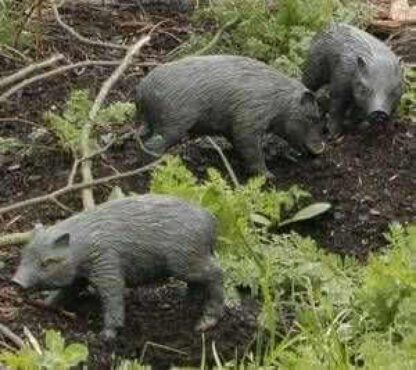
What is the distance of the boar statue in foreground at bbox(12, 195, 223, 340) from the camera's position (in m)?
4.71

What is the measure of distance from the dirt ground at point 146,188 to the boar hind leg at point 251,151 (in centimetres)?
9

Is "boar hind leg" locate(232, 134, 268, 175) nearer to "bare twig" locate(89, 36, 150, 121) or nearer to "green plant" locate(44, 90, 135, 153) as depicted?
"green plant" locate(44, 90, 135, 153)

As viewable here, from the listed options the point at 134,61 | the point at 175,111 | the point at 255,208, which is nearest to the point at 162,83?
the point at 175,111

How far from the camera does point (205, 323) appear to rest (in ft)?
16.1

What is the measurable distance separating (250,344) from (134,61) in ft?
9.95

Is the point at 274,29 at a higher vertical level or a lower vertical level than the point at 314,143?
higher

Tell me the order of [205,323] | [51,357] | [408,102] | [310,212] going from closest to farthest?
[51,357]
[205,323]
[310,212]
[408,102]

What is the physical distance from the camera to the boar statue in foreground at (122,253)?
15.5ft

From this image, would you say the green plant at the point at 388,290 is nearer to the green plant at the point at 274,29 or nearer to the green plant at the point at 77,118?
the green plant at the point at 77,118

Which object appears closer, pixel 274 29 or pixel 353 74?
pixel 353 74

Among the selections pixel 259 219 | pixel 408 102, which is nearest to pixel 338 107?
pixel 408 102

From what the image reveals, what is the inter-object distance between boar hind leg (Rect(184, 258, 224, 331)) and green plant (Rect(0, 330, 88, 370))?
58 centimetres

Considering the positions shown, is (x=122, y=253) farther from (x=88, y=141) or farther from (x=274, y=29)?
(x=274, y=29)

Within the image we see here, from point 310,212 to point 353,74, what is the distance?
3.59 feet
